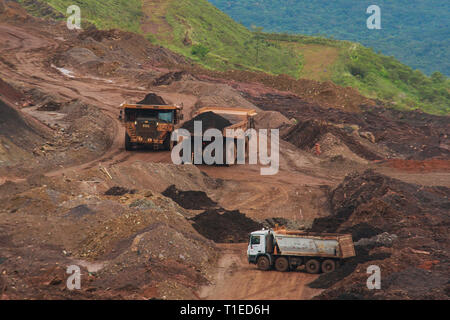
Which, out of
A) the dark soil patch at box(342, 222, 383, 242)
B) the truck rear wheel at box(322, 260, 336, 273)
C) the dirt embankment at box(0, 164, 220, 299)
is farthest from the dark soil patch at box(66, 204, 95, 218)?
the dark soil patch at box(342, 222, 383, 242)

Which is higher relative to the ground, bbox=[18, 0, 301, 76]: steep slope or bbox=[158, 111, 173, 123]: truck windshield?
bbox=[18, 0, 301, 76]: steep slope

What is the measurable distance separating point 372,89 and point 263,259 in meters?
70.6

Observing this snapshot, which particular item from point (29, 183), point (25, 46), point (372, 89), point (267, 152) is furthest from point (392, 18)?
point (29, 183)

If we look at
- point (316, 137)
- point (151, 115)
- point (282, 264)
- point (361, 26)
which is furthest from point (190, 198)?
point (361, 26)

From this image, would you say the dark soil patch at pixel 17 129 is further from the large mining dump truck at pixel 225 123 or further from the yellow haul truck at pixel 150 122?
the large mining dump truck at pixel 225 123

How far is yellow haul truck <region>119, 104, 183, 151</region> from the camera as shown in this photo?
35156 millimetres

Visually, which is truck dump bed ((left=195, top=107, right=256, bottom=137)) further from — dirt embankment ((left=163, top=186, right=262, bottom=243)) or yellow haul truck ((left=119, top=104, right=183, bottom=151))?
dirt embankment ((left=163, top=186, right=262, bottom=243))

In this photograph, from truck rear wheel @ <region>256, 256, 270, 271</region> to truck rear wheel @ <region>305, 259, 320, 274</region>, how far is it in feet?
4.19

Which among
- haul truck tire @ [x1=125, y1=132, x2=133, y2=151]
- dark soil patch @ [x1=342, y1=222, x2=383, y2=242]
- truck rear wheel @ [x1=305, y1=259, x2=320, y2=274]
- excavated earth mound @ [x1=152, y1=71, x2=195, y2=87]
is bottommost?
truck rear wheel @ [x1=305, y1=259, x2=320, y2=274]

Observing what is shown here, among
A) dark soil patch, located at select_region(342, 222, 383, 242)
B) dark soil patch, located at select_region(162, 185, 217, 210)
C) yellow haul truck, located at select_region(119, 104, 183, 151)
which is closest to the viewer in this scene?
dark soil patch, located at select_region(342, 222, 383, 242)

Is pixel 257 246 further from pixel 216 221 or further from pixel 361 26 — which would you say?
pixel 361 26
